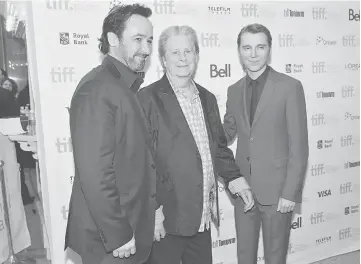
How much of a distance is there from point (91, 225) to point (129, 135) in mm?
417

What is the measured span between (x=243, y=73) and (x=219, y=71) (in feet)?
0.72

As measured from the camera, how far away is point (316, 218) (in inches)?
134

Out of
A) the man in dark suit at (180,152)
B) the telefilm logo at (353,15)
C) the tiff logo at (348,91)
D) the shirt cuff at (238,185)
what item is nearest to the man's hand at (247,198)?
the shirt cuff at (238,185)

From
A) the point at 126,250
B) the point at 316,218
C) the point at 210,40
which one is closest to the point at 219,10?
the point at 210,40

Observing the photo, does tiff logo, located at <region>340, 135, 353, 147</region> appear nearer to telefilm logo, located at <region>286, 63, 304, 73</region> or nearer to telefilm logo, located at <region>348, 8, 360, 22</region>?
telefilm logo, located at <region>286, 63, 304, 73</region>

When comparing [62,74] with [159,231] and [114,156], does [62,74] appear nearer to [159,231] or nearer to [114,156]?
[114,156]

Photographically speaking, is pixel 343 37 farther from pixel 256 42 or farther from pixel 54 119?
pixel 54 119

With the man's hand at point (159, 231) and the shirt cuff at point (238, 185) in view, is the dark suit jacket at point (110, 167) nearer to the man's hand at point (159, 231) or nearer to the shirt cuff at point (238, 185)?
the man's hand at point (159, 231)

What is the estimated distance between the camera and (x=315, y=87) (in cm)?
323

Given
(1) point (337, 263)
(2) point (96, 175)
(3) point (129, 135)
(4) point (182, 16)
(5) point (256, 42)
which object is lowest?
(1) point (337, 263)

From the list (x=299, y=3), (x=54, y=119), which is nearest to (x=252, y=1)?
(x=299, y=3)

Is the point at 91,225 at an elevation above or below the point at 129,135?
below

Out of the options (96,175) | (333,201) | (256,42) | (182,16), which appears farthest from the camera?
(333,201)

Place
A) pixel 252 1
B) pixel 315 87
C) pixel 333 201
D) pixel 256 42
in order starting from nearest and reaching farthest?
pixel 256 42 < pixel 252 1 < pixel 315 87 < pixel 333 201
